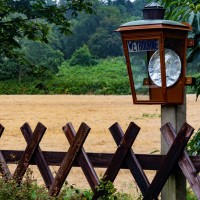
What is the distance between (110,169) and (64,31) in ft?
7.26

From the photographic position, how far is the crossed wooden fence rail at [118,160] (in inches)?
140

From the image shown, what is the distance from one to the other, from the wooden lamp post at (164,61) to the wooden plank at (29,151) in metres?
0.75

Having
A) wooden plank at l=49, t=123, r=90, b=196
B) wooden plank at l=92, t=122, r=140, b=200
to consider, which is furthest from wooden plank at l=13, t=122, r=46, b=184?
wooden plank at l=92, t=122, r=140, b=200

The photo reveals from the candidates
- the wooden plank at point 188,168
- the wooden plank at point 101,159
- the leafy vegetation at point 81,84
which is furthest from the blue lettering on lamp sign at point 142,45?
the leafy vegetation at point 81,84

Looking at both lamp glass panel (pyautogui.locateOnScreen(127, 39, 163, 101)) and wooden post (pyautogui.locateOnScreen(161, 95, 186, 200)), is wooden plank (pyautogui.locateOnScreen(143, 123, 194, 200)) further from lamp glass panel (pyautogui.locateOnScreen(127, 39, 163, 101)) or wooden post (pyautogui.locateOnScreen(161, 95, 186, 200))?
lamp glass panel (pyautogui.locateOnScreen(127, 39, 163, 101))

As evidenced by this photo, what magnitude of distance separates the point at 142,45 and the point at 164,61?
0.17m

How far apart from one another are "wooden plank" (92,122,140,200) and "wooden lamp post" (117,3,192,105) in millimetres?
166

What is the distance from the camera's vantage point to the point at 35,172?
10023 millimetres

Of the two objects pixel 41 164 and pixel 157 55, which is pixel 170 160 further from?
pixel 41 164

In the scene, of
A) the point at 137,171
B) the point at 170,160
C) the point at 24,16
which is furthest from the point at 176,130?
the point at 24,16

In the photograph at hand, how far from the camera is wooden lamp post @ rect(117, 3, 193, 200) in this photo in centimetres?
356

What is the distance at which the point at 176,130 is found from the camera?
361 cm

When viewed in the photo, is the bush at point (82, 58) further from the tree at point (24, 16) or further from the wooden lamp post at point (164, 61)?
the wooden lamp post at point (164, 61)

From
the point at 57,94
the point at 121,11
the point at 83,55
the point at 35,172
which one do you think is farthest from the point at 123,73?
the point at 35,172
